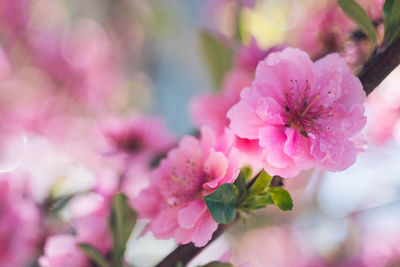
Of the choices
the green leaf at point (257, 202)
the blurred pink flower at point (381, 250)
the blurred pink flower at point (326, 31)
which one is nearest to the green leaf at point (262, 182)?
the green leaf at point (257, 202)

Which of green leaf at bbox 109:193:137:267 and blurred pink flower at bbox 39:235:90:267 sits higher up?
green leaf at bbox 109:193:137:267

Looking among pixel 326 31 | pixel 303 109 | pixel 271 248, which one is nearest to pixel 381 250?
pixel 271 248

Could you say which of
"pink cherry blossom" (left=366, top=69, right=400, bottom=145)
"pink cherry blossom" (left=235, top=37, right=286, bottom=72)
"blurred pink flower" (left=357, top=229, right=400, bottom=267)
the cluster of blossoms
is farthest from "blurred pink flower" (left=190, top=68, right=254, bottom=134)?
"blurred pink flower" (left=357, top=229, right=400, bottom=267)

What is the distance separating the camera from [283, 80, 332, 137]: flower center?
30 cm

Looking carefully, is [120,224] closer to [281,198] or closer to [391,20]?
[281,198]

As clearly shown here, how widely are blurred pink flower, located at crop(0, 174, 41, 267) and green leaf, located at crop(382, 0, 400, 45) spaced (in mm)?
503

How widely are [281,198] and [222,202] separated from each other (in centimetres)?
4

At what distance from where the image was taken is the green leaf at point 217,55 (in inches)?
22.4

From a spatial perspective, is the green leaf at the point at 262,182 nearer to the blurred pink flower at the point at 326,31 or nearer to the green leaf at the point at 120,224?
the green leaf at the point at 120,224

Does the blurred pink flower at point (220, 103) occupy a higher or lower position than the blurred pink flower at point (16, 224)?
higher

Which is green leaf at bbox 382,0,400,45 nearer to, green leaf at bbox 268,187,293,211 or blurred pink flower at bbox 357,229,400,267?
green leaf at bbox 268,187,293,211

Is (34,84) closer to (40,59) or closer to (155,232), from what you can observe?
(40,59)

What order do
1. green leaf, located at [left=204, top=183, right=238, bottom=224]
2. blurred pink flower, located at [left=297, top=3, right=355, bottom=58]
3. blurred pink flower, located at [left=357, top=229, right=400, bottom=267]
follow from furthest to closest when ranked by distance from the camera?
1. blurred pink flower, located at [left=357, top=229, right=400, bottom=267]
2. blurred pink flower, located at [left=297, top=3, right=355, bottom=58]
3. green leaf, located at [left=204, top=183, right=238, bottom=224]

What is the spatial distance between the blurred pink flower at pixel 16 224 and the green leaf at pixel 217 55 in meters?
0.34
